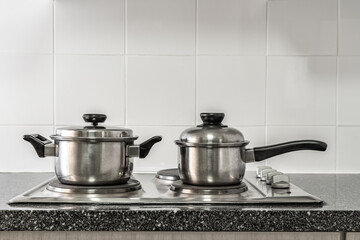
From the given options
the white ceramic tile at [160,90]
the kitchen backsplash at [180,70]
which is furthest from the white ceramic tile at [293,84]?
the white ceramic tile at [160,90]

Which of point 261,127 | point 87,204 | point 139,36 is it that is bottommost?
point 87,204

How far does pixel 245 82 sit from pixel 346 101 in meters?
0.35

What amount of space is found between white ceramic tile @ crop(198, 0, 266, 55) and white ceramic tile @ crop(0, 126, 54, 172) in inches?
23.7

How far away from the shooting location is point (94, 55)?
1539 millimetres

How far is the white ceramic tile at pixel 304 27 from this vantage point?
5.08 feet

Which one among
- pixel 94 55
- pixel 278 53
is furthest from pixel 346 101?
pixel 94 55

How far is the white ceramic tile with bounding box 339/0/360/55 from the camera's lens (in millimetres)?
1551

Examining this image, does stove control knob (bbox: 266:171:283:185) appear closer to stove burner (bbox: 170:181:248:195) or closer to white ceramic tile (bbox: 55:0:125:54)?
stove burner (bbox: 170:181:248:195)

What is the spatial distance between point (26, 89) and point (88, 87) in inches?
8.0

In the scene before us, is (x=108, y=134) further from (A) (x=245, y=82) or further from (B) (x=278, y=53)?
(B) (x=278, y=53)

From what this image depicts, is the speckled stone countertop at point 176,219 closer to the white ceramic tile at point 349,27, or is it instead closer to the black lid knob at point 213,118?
the black lid knob at point 213,118

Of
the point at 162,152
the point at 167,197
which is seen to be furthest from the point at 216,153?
the point at 162,152

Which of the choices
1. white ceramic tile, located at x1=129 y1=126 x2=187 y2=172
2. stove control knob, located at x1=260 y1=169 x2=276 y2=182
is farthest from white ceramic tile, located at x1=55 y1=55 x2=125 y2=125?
stove control knob, located at x1=260 y1=169 x2=276 y2=182

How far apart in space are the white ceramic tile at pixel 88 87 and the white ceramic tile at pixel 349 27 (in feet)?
2.42
